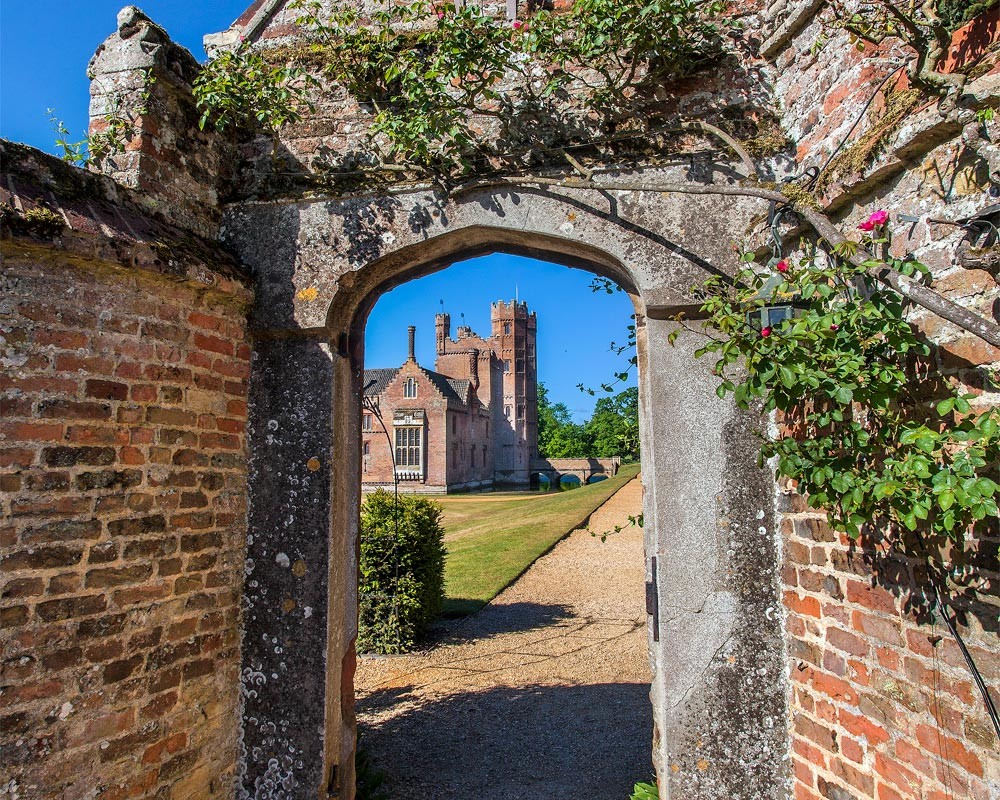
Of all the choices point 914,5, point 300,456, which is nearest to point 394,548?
point 300,456

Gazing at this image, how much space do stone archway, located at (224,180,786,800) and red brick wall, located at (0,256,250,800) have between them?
0.26 m

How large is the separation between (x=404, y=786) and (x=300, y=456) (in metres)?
2.89

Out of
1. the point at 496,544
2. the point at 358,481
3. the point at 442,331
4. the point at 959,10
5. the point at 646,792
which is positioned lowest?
the point at 646,792

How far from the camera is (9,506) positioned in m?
2.69

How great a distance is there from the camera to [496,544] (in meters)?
15.7

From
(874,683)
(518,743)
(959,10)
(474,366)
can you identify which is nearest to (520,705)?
(518,743)

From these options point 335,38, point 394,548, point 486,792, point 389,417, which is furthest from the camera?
point 389,417

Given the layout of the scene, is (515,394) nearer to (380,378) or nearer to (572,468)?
(572,468)

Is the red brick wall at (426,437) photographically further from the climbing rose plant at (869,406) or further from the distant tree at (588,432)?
the climbing rose plant at (869,406)

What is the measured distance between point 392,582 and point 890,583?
6.80 metres

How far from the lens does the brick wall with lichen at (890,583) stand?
2.18 metres

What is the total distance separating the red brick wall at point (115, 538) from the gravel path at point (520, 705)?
7.64 feet

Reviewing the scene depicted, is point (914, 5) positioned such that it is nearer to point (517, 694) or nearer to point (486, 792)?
point (486, 792)

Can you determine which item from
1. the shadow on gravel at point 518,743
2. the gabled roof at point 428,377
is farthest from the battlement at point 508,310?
the shadow on gravel at point 518,743
